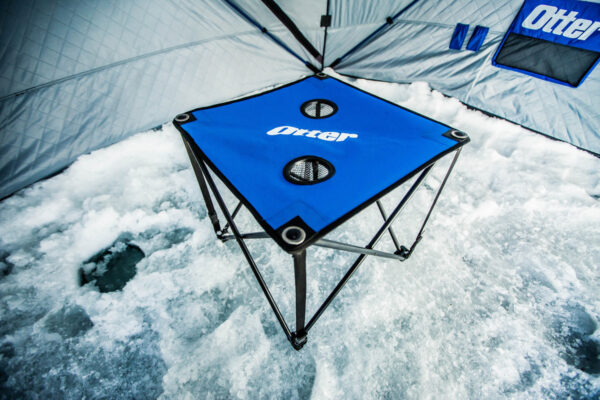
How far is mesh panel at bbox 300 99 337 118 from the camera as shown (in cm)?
110

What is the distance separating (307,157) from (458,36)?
197 centimetres

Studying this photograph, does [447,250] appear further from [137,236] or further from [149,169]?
[149,169]

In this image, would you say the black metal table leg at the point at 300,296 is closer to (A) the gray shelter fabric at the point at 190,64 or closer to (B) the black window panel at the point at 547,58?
(A) the gray shelter fabric at the point at 190,64

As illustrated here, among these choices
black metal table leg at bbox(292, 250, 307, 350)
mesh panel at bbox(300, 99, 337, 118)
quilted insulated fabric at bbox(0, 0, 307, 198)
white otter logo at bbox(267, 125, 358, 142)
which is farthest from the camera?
quilted insulated fabric at bbox(0, 0, 307, 198)

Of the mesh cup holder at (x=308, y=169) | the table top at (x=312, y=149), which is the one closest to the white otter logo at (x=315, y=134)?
the table top at (x=312, y=149)

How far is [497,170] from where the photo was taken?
5.65 ft

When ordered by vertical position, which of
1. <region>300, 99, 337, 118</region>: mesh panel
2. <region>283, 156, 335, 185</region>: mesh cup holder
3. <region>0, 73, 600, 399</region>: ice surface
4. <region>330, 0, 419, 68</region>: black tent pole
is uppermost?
<region>330, 0, 419, 68</region>: black tent pole

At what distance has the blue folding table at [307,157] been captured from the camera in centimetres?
67

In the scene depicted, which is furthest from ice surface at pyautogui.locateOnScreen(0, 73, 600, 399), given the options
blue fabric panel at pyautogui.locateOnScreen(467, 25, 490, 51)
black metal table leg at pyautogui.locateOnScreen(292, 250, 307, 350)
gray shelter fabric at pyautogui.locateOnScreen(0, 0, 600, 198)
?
blue fabric panel at pyautogui.locateOnScreen(467, 25, 490, 51)

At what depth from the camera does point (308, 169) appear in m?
0.84

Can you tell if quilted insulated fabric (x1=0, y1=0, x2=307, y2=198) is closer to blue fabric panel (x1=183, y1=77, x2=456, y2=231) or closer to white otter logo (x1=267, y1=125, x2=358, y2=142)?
blue fabric panel (x1=183, y1=77, x2=456, y2=231)

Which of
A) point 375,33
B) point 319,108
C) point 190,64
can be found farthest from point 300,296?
point 375,33

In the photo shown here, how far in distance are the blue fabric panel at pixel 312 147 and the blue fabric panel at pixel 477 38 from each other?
55.0 inches

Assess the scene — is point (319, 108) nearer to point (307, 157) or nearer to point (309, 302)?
point (307, 157)
